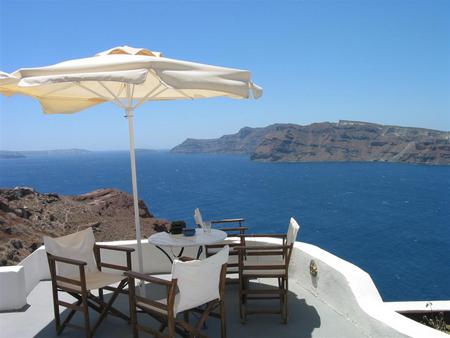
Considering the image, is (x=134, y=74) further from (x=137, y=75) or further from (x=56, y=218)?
(x=56, y=218)

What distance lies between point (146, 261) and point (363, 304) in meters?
2.76

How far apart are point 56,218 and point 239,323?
2035 cm

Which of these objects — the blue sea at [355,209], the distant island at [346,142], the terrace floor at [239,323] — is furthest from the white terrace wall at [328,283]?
the distant island at [346,142]

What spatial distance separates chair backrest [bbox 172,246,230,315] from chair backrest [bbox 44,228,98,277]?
1414 millimetres

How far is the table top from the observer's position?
3.85m

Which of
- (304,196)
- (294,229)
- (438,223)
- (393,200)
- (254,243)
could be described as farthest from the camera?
(304,196)

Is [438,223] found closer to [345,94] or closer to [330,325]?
[345,94]

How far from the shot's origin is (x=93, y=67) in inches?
122

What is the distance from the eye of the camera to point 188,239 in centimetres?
404

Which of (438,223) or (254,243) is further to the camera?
(438,223)

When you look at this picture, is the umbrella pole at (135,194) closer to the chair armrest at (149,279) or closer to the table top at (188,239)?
the table top at (188,239)

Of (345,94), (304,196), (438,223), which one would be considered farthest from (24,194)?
(345,94)

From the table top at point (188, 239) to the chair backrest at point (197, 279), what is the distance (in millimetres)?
771

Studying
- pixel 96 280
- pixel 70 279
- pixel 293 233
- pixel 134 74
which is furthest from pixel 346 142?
pixel 134 74
